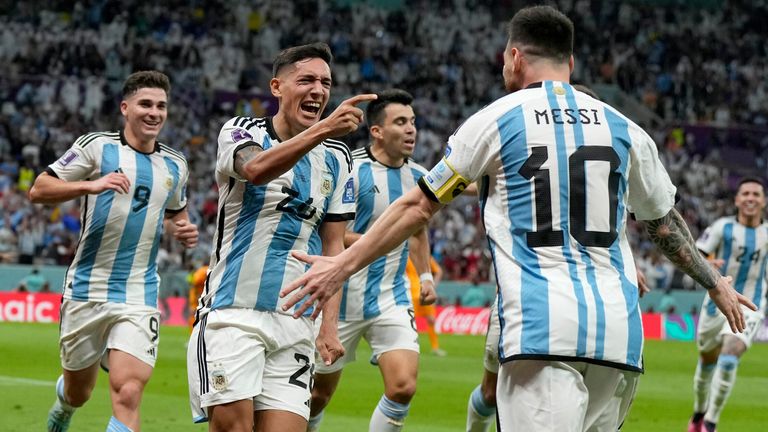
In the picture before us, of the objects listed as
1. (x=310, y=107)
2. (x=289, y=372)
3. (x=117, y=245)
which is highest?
(x=310, y=107)

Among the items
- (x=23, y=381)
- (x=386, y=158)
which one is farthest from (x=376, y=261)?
(x=23, y=381)

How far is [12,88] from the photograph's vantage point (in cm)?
2709

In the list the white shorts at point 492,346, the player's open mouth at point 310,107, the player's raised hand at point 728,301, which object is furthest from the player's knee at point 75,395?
the player's raised hand at point 728,301

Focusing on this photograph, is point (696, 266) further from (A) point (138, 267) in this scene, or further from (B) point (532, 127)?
(A) point (138, 267)

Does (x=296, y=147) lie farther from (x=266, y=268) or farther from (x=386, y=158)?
(x=386, y=158)

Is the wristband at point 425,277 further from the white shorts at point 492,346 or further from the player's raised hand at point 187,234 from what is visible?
the player's raised hand at point 187,234

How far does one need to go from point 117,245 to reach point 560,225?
4.35 meters

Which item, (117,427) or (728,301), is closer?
(728,301)

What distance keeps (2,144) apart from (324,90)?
22086 mm

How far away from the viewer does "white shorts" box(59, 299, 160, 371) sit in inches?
302

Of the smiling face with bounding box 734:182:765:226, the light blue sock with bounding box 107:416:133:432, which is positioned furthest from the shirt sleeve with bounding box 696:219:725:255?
the light blue sock with bounding box 107:416:133:432

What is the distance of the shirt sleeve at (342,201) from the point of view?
235 inches

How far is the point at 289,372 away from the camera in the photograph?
18.5 feet

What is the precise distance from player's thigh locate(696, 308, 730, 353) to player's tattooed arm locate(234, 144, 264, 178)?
25.1ft
